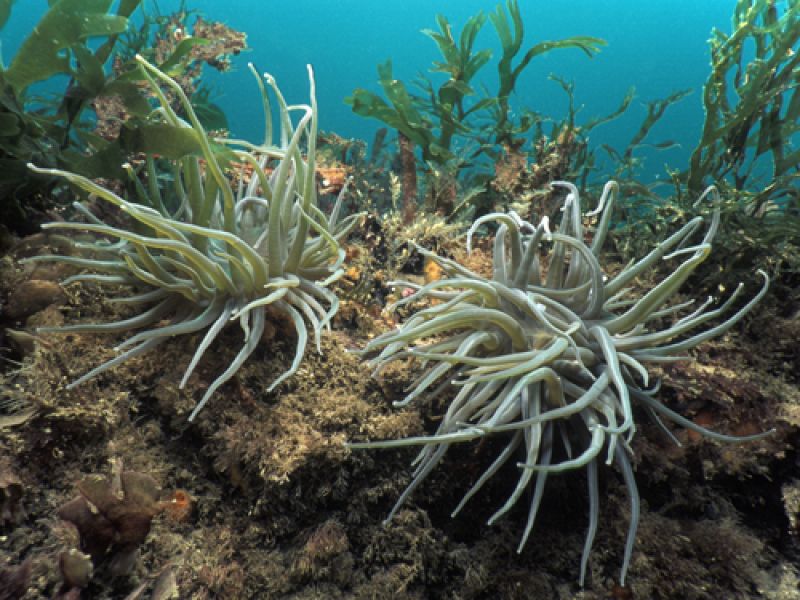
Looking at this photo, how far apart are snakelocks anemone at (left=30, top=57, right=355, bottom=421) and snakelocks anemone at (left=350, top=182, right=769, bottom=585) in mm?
534

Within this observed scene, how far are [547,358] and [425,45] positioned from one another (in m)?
76.5

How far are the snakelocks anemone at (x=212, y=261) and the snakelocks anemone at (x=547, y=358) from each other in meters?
0.53

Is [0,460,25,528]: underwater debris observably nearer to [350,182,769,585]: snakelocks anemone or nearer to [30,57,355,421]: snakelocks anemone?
[30,57,355,421]: snakelocks anemone

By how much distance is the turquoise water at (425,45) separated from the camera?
180 feet

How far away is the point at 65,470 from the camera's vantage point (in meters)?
1.74

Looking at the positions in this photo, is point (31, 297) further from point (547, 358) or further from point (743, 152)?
point (743, 152)

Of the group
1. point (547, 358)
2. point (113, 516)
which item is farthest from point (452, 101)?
point (113, 516)

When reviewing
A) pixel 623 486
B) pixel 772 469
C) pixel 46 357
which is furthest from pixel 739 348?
pixel 46 357

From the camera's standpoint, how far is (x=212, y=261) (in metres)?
2.04

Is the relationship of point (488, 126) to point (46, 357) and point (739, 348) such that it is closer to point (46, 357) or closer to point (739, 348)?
point (739, 348)

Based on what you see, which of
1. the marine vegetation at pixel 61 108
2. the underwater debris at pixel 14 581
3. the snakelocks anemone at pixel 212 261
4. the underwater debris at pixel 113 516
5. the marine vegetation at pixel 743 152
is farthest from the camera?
the marine vegetation at pixel 743 152

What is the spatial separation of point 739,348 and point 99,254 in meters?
3.39

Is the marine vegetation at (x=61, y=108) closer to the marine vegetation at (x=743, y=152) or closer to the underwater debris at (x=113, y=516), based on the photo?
the underwater debris at (x=113, y=516)

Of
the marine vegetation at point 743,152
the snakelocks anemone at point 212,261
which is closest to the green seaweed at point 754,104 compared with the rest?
the marine vegetation at point 743,152
